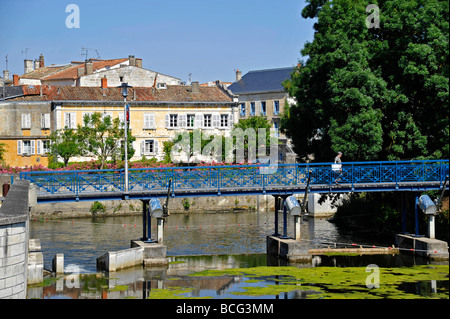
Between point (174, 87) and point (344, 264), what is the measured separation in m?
35.7

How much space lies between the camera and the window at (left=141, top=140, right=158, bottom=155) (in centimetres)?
5909

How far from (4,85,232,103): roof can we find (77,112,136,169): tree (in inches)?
117

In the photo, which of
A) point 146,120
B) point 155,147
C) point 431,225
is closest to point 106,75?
point 146,120

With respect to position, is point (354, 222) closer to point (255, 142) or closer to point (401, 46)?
point (401, 46)

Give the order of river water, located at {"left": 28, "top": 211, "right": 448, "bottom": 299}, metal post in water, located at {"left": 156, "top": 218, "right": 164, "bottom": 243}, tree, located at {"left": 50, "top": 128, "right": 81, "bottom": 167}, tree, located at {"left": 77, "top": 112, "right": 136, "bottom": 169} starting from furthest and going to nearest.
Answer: tree, located at {"left": 77, "top": 112, "right": 136, "bottom": 169} < tree, located at {"left": 50, "top": 128, "right": 81, "bottom": 167} < metal post in water, located at {"left": 156, "top": 218, "right": 164, "bottom": 243} < river water, located at {"left": 28, "top": 211, "right": 448, "bottom": 299}

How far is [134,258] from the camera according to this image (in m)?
27.8

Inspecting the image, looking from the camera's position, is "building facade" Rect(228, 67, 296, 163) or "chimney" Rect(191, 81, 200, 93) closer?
"chimney" Rect(191, 81, 200, 93)

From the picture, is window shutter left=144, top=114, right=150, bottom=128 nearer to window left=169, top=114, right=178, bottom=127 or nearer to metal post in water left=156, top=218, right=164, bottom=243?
window left=169, top=114, right=178, bottom=127

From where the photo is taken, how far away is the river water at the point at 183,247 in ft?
78.8

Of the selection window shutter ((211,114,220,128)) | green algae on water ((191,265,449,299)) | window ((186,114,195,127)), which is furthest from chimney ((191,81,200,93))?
green algae on water ((191,265,449,299))

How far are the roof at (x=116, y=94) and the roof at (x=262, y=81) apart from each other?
11518mm

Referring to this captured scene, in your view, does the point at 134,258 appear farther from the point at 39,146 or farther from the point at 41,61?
the point at 41,61

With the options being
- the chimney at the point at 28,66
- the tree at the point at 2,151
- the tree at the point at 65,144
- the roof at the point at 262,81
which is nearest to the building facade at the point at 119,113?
the tree at the point at 2,151

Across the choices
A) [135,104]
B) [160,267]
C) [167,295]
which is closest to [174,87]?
[135,104]
